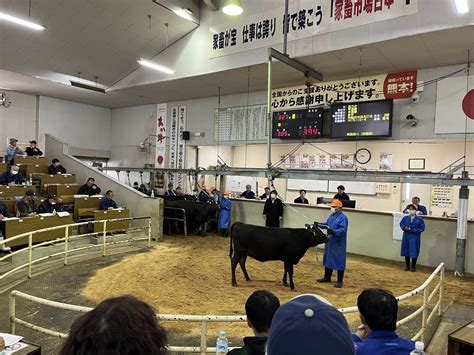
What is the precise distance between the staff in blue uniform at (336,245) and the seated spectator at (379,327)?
4.39 m

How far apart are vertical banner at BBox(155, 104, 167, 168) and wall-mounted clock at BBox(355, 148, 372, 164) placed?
24.9 ft

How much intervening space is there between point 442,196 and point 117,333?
426 inches

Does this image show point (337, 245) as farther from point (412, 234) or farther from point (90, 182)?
point (90, 182)

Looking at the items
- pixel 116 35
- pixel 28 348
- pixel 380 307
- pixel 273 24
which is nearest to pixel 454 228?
pixel 273 24

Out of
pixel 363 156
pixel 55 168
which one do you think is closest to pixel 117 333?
pixel 363 156

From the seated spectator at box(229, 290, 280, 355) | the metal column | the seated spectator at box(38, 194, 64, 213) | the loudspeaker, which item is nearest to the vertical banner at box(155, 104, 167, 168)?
the loudspeaker

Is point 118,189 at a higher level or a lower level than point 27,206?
higher

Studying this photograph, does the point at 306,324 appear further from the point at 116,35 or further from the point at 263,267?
the point at 116,35

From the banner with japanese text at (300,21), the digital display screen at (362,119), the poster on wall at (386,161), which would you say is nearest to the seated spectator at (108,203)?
the banner with japanese text at (300,21)

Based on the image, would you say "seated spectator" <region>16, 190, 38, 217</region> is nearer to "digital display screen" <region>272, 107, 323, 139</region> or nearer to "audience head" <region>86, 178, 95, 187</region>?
"audience head" <region>86, 178, 95, 187</region>

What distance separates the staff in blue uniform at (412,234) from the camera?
24.2ft

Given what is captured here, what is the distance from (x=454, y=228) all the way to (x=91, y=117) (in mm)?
14250

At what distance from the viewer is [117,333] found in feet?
2.76

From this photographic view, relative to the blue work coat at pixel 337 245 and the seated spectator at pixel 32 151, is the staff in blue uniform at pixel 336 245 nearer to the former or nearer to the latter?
the blue work coat at pixel 337 245
